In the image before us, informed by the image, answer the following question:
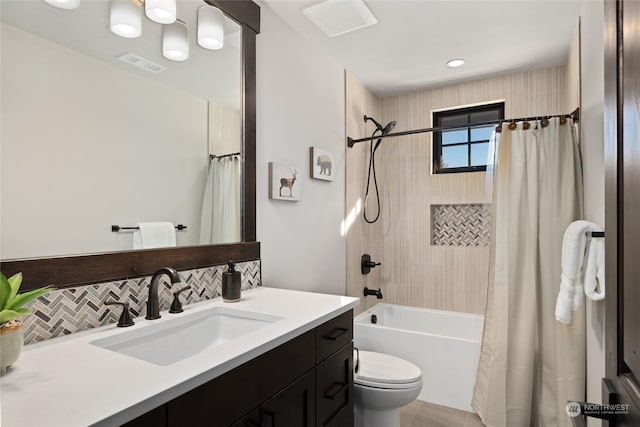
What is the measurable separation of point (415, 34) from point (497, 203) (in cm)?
123

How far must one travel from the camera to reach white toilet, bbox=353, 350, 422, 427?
1.80 metres

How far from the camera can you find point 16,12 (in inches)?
39.5

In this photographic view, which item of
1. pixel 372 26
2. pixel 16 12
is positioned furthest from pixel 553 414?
pixel 16 12

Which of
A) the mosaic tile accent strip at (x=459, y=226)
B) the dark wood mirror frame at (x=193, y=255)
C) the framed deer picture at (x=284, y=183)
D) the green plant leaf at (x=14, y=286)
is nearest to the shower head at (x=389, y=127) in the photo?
the mosaic tile accent strip at (x=459, y=226)

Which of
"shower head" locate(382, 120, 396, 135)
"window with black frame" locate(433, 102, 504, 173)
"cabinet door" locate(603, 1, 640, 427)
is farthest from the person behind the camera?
"window with black frame" locate(433, 102, 504, 173)

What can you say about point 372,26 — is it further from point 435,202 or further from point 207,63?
point 435,202

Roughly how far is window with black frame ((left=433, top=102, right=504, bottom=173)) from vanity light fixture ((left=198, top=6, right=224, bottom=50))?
6.55ft

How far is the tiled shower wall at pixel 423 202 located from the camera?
286 cm

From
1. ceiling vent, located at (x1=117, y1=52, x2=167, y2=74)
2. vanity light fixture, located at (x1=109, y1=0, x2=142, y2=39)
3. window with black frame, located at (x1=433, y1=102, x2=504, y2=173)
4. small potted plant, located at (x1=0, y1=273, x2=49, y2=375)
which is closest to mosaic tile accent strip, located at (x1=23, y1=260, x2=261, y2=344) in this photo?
small potted plant, located at (x1=0, y1=273, x2=49, y2=375)

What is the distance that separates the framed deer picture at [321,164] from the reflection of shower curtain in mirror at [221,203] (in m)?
0.68

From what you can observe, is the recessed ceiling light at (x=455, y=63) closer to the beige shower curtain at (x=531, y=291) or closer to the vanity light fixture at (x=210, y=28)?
the beige shower curtain at (x=531, y=291)

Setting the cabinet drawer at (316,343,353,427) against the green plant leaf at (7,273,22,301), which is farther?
the cabinet drawer at (316,343,353,427)

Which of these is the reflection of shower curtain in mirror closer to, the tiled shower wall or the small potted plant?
the small potted plant

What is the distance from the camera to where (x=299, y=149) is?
2219 millimetres
